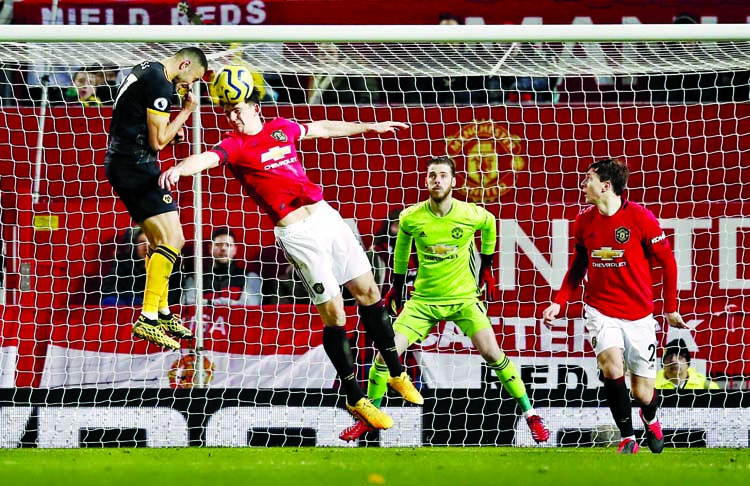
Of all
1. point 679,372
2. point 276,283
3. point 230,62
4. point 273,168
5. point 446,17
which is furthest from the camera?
point 446,17

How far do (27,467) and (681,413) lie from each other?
4817 mm

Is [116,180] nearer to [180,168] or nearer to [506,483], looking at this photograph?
[180,168]

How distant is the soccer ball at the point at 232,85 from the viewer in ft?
22.4

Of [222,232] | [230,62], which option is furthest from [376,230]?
[230,62]

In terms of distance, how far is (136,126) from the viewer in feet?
23.3

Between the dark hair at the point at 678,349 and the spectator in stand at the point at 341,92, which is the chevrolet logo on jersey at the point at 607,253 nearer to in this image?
the dark hair at the point at 678,349

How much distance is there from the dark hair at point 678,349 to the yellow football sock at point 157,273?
4215mm

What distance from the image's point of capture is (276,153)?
700cm

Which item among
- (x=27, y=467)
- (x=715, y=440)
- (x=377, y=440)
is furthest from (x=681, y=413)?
(x=27, y=467)

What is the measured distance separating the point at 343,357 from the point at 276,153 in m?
1.33

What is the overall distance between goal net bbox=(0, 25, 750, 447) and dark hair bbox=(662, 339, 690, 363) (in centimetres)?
12

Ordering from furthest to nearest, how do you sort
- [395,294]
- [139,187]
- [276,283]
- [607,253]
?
[276,283] < [395,294] < [607,253] < [139,187]

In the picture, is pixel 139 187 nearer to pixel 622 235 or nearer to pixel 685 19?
pixel 622 235

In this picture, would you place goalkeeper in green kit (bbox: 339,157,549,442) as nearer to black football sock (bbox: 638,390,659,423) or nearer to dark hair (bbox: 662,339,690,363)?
black football sock (bbox: 638,390,659,423)
